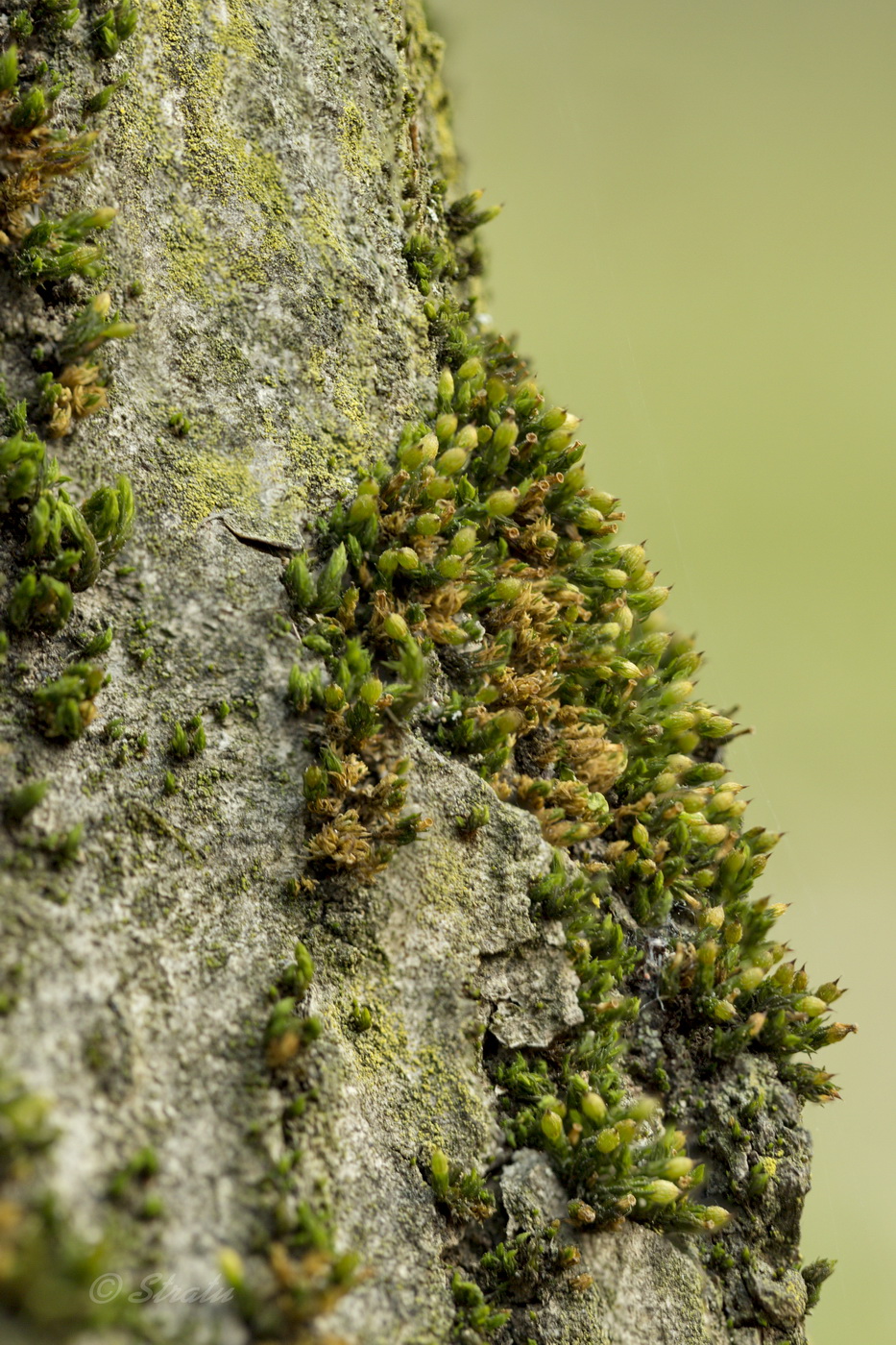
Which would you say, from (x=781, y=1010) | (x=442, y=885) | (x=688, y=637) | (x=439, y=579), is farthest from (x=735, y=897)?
(x=439, y=579)

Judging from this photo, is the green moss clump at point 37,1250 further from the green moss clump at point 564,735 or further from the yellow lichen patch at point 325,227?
the yellow lichen patch at point 325,227

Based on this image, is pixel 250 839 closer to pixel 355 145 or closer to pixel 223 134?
pixel 223 134

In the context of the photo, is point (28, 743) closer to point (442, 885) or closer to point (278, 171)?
point (442, 885)

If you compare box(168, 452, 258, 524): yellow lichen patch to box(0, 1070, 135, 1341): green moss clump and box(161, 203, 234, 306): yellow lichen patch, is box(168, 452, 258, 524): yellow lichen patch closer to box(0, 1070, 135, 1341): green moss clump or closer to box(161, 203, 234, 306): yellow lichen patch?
box(161, 203, 234, 306): yellow lichen patch

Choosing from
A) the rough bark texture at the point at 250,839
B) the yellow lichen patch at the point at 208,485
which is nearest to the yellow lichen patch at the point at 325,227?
the rough bark texture at the point at 250,839

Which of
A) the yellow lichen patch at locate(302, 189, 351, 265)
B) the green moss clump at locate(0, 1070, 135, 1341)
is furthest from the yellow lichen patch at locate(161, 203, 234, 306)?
the green moss clump at locate(0, 1070, 135, 1341)

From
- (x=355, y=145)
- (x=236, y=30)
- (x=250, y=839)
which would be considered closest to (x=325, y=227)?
(x=355, y=145)
